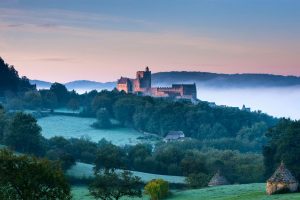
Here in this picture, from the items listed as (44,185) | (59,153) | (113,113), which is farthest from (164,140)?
(44,185)

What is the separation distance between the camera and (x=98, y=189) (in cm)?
5778

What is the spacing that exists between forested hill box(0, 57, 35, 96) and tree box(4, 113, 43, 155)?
285 feet

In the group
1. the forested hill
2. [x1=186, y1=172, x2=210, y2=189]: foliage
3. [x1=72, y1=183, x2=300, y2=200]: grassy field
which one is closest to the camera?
[x1=72, y1=183, x2=300, y2=200]: grassy field

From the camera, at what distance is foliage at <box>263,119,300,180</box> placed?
74.0 metres

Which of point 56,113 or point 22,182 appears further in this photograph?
point 56,113

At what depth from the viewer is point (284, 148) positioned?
76812 millimetres

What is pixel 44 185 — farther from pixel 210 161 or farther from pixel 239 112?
pixel 239 112

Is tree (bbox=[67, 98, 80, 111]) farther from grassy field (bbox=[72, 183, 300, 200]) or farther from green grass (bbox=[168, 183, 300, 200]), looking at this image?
green grass (bbox=[168, 183, 300, 200])

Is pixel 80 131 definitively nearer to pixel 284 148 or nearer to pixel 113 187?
pixel 284 148

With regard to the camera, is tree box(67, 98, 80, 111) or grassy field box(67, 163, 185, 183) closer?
grassy field box(67, 163, 185, 183)

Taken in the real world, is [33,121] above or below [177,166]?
above

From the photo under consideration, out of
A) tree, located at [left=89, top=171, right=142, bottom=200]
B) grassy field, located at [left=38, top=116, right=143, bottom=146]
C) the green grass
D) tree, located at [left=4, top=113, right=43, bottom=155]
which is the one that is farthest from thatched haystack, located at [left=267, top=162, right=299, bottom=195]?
grassy field, located at [left=38, top=116, right=143, bottom=146]

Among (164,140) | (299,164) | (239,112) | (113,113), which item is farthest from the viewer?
(239,112)

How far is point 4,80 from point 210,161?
100589 millimetres
